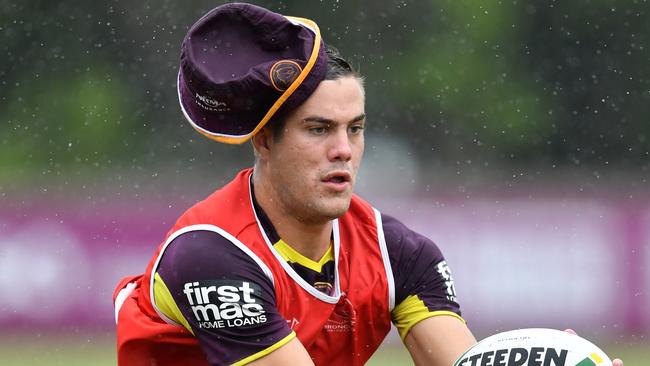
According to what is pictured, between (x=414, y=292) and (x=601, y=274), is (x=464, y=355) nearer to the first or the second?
(x=414, y=292)

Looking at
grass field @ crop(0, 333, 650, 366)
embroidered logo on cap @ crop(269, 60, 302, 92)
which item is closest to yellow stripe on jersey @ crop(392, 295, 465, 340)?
embroidered logo on cap @ crop(269, 60, 302, 92)

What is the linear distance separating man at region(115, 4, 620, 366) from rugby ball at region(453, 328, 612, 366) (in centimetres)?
54

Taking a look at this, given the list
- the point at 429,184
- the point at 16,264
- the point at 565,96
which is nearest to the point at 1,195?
the point at 16,264

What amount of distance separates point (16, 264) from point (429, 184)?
4.97m

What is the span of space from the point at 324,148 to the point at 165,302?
839 millimetres

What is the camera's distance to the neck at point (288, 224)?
5.01 metres

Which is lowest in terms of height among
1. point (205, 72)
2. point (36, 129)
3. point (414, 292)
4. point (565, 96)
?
point (36, 129)

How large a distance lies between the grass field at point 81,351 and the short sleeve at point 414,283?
6.06m

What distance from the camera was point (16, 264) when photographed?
13203 millimetres

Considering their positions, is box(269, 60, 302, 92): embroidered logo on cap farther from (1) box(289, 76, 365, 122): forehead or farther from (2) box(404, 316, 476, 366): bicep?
(2) box(404, 316, 476, 366): bicep

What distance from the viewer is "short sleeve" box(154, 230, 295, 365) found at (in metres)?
4.75

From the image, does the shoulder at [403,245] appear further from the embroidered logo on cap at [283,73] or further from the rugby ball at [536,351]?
the embroidered logo on cap at [283,73]

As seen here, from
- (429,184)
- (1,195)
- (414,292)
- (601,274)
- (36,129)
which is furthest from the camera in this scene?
(36,129)

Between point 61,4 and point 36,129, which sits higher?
point 61,4
